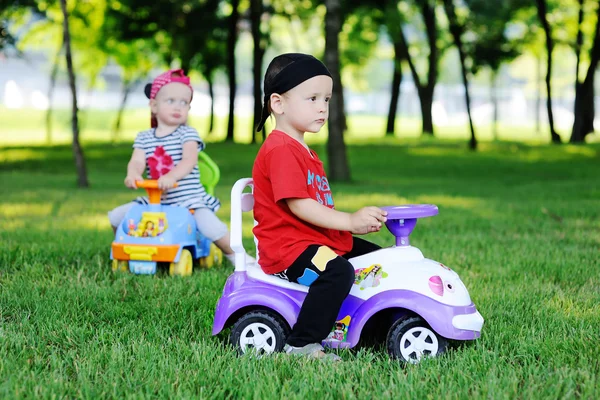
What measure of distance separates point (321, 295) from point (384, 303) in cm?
29

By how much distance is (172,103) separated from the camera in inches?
223

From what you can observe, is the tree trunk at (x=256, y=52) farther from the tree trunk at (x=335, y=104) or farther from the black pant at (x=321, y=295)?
the black pant at (x=321, y=295)

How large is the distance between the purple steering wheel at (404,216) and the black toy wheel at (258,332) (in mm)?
664

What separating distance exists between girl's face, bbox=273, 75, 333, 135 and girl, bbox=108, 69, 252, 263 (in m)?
2.18

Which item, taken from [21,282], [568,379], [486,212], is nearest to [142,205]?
[21,282]

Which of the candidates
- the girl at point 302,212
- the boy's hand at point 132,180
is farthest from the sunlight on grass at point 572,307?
the boy's hand at point 132,180

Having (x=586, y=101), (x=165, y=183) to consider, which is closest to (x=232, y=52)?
(x=586, y=101)

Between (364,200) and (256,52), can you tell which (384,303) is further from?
(256,52)

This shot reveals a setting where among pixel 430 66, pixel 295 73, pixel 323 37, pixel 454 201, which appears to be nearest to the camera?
pixel 295 73

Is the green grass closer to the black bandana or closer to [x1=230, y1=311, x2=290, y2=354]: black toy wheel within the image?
[x1=230, y1=311, x2=290, y2=354]: black toy wheel

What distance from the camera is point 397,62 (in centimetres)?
3391

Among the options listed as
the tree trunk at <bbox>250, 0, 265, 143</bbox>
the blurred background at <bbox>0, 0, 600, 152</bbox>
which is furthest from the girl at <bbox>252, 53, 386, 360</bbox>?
the tree trunk at <bbox>250, 0, 265, 143</bbox>

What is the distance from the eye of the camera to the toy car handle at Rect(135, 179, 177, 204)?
209 inches

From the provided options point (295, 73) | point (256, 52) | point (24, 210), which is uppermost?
point (256, 52)
